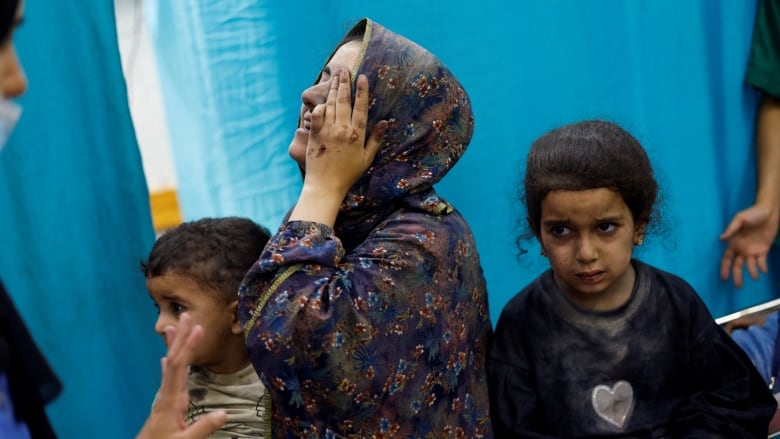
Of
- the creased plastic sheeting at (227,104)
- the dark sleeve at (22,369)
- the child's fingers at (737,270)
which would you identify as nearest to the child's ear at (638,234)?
the creased plastic sheeting at (227,104)

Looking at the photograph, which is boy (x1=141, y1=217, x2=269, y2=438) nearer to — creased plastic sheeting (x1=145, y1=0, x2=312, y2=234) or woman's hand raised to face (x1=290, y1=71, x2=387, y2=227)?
creased plastic sheeting (x1=145, y1=0, x2=312, y2=234)

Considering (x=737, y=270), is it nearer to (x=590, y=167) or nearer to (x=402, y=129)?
(x=590, y=167)

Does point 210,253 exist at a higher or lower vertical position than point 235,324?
higher

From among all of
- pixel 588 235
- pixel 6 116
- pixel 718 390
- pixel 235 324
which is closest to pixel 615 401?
pixel 718 390

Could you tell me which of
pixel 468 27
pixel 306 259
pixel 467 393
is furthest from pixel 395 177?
pixel 468 27

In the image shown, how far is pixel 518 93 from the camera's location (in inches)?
93.6

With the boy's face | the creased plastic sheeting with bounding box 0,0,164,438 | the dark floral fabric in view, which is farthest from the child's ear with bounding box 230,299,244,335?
the dark floral fabric

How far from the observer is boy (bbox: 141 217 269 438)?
1908 mm

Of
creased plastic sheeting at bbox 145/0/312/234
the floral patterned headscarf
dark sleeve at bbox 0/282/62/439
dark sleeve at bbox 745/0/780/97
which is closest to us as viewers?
dark sleeve at bbox 0/282/62/439

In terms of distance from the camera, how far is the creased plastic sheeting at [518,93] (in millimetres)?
2109

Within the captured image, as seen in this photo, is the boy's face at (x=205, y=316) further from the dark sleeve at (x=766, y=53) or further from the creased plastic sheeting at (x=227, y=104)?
the dark sleeve at (x=766, y=53)

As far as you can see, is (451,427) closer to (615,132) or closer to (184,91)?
(615,132)

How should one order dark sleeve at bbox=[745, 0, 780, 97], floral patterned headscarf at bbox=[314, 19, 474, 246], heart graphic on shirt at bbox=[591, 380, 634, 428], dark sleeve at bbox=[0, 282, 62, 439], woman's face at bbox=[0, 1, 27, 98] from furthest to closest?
1. dark sleeve at bbox=[745, 0, 780, 97]
2. heart graphic on shirt at bbox=[591, 380, 634, 428]
3. floral patterned headscarf at bbox=[314, 19, 474, 246]
4. dark sleeve at bbox=[0, 282, 62, 439]
5. woman's face at bbox=[0, 1, 27, 98]

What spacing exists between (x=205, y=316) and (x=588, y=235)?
796 millimetres
